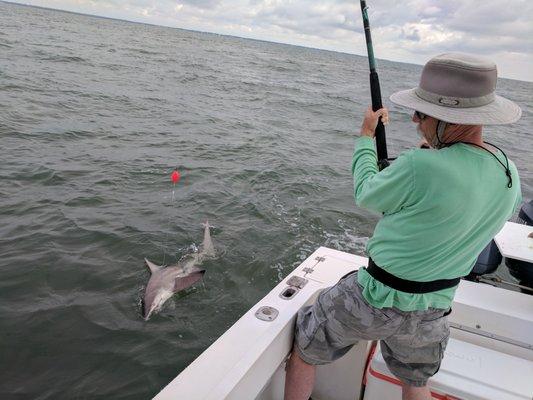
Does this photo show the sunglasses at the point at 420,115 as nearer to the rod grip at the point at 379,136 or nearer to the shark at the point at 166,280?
the rod grip at the point at 379,136

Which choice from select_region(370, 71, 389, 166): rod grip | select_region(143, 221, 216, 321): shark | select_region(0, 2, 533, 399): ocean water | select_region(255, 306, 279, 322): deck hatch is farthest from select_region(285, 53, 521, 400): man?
select_region(143, 221, 216, 321): shark

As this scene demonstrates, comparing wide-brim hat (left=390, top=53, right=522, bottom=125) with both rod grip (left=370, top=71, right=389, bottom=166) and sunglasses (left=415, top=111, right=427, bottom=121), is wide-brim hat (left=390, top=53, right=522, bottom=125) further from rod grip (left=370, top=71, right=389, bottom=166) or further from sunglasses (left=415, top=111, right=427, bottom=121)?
rod grip (left=370, top=71, right=389, bottom=166)

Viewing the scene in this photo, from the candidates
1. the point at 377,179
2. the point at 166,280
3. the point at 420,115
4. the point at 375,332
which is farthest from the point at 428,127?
the point at 166,280

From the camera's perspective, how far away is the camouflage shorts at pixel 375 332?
8.20 ft

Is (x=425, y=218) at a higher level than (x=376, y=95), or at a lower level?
lower

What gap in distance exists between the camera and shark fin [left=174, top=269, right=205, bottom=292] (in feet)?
18.1

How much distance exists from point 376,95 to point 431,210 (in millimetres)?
1429

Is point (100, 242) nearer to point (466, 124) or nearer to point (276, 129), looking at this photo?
point (466, 124)

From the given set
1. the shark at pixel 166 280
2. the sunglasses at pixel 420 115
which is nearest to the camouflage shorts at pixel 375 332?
the sunglasses at pixel 420 115

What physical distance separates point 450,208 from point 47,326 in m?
4.45

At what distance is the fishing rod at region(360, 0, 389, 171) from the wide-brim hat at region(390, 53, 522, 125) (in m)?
0.70

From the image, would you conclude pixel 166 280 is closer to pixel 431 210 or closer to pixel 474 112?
pixel 431 210

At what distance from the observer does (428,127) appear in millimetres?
2270

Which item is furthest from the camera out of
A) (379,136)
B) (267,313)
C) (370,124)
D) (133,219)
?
(133,219)
